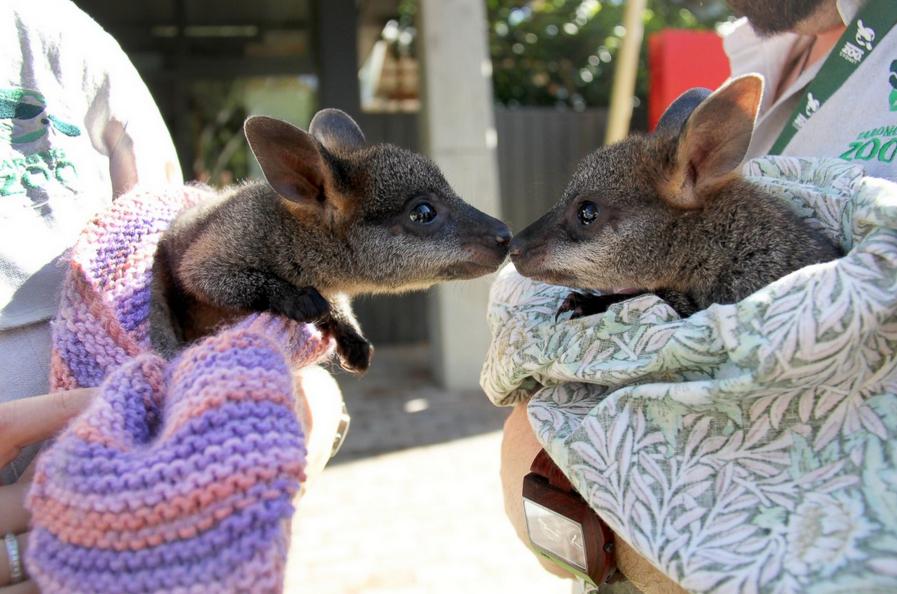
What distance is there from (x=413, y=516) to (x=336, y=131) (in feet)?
9.61

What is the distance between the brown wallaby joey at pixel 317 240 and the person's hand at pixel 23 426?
40 centimetres

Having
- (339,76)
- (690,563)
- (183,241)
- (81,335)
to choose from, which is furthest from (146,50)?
(690,563)

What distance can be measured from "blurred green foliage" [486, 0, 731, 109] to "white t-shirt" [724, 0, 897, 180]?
353 inches

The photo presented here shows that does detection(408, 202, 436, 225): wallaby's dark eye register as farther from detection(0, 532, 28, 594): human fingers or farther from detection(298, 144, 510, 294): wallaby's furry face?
detection(0, 532, 28, 594): human fingers

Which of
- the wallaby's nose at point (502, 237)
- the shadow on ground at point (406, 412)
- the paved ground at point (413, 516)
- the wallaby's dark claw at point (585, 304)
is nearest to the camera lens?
the wallaby's dark claw at point (585, 304)

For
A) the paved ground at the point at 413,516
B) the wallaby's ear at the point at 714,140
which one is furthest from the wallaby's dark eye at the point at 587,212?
the paved ground at the point at 413,516

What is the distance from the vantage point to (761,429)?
4.45 ft

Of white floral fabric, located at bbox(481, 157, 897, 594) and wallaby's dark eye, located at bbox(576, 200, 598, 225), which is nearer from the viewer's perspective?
white floral fabric, located at bbox(481, 157, 897, 594)

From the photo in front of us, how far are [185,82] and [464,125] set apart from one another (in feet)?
12.8

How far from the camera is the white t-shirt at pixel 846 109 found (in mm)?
1752

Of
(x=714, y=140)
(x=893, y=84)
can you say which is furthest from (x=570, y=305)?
(x=893, y=84)

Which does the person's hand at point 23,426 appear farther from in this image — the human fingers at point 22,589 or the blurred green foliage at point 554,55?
the blurred green foliage at point 554,55

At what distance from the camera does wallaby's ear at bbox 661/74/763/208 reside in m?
1.79

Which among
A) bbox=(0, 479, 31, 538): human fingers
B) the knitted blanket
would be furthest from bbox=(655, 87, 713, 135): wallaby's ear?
bbox=(0, 479, 31, 538): human fingers
